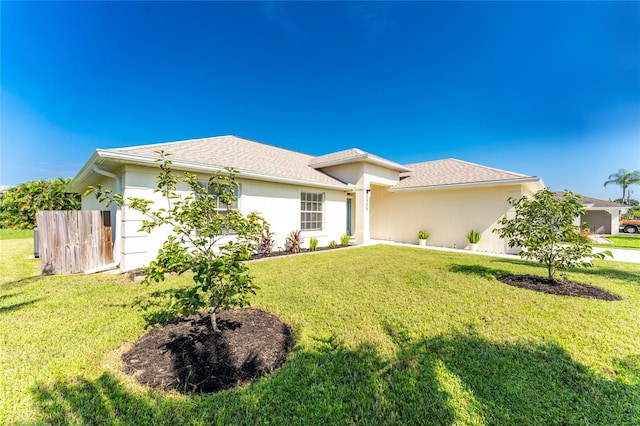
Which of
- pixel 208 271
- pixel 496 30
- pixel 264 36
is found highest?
pixel 264 36

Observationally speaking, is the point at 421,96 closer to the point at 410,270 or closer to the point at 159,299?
the point at 410,270

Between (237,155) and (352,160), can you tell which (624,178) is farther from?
(237,155)

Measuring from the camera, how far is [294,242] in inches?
418

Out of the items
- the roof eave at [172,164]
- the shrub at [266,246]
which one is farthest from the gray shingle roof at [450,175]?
the shrub at [266,246]

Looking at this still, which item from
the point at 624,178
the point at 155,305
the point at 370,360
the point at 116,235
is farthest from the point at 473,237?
the point at 624,178

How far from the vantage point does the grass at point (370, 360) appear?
217cm

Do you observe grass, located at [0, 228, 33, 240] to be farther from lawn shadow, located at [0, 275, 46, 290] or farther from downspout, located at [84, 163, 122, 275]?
downspout, located at [84, 163, 122, 275]

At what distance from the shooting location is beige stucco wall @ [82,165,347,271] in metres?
7.01

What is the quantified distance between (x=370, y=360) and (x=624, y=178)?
63188 millimetres

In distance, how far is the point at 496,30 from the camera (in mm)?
11031

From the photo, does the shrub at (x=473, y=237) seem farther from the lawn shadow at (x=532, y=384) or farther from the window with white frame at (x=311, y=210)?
the lawn shadow at (x=532, y=384)

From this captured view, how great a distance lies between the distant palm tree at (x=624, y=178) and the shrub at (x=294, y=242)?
60.0 meters

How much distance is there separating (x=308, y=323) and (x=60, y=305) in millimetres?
4830

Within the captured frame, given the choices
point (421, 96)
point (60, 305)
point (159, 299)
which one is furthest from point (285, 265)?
point (421, 96)
